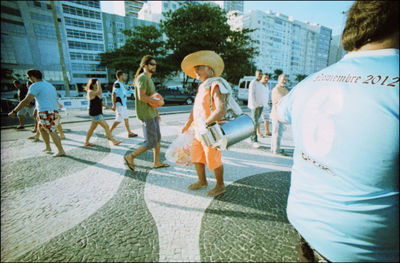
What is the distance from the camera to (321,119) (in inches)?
35.8

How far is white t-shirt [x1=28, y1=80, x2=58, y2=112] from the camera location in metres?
3.91

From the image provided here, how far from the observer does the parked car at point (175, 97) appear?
17.8 meters

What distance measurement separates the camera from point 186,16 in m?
20.1

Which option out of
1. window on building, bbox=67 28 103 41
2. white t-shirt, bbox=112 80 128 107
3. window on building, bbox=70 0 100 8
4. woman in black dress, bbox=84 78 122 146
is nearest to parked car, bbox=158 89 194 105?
white t-shirt, bbox=112 80 128 107

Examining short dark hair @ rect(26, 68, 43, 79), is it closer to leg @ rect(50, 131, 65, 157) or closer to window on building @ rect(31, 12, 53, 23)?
leg @ rect(50, 131, 65, 157)

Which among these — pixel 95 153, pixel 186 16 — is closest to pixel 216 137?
pixel 95 153

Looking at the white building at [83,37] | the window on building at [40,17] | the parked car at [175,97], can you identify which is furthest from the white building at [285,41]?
the parked car at [175,97]

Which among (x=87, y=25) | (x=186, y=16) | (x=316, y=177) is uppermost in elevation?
(x=87, y=25)

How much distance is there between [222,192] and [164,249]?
1.18 metres

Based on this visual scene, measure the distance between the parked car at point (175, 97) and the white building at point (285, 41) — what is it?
6140 centimetres

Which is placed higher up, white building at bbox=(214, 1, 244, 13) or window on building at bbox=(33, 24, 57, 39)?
white building at bbox=(214, 1, 244, 13)

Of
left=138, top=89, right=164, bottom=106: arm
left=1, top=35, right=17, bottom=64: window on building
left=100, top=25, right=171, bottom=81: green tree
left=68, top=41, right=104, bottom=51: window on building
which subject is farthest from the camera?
left=68, top=41, right=104, bottom=51: window on building

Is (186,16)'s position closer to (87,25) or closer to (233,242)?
(233,242)

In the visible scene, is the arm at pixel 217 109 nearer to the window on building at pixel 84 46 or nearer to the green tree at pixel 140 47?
the green tree at pixel 140 47
